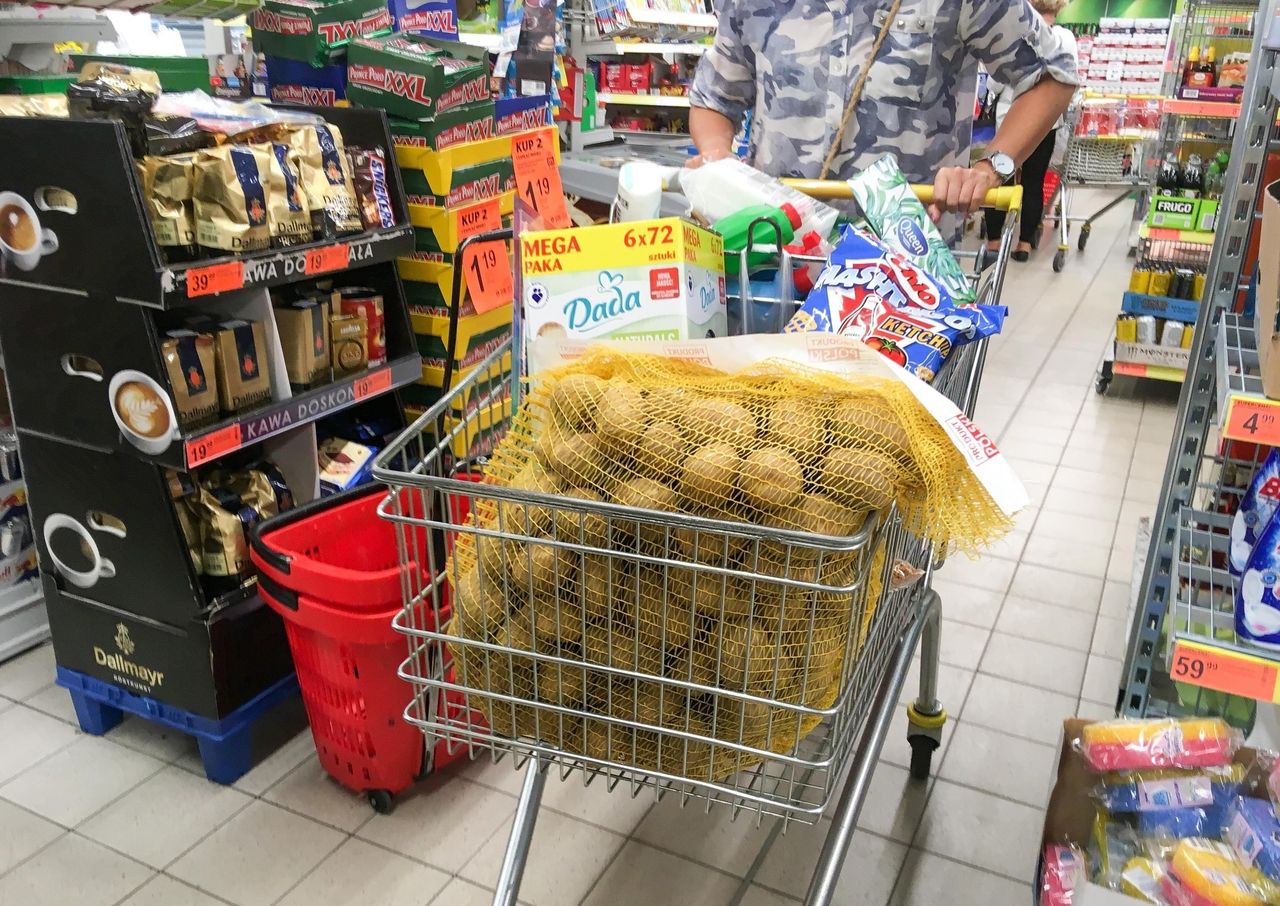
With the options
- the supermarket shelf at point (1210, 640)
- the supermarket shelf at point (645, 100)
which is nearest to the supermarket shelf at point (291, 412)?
the supermarket shelf at point (1210, 640)

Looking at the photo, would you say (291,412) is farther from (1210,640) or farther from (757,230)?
(1210,640)

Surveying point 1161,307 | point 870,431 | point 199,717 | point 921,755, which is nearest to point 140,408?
point 199,717

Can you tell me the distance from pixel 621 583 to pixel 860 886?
47.7 inches

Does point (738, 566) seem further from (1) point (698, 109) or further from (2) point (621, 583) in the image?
(1) point (698, 109)

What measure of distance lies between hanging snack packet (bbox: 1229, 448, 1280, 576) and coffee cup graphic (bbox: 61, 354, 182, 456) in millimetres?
1801

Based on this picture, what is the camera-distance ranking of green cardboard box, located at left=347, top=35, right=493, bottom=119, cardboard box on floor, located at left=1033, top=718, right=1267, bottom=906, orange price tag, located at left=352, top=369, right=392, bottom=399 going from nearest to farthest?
cardboard box on floor, located at left=1033, top=718, right=1267, bottom=906 < orange price tag, located at left=352, top=369, right=392, bottom=399 < green cardboard box, located at left=347, top=35, right=493, bottom=119

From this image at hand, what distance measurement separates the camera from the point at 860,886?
6.42 ft

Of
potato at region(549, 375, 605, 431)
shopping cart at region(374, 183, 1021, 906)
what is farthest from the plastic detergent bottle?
potato at region(549, 375, 605, 431)

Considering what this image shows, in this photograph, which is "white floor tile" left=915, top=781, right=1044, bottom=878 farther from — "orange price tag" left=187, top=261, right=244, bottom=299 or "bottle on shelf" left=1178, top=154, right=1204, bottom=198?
"bottle on shelf" left=1178, top=154, right=1204, bottom=198

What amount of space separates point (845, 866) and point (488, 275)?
164 centimetres

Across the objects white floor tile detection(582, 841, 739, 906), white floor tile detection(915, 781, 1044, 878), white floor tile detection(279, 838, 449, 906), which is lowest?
white floor tile detection(582, 841, 739, 906)

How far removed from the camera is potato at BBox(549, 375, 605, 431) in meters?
1.06

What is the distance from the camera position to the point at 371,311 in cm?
240

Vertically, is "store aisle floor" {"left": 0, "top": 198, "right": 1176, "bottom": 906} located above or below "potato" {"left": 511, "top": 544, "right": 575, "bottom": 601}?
below
